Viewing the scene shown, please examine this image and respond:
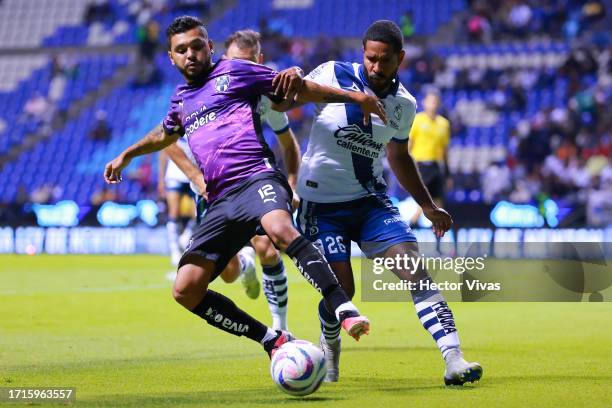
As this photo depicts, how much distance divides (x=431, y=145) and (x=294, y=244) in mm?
11285

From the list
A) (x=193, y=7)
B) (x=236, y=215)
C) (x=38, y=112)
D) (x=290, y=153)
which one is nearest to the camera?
(x=236, y=215)

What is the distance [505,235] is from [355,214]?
13853 millimetres

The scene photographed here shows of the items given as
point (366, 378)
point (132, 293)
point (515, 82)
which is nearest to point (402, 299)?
point (132, 293)

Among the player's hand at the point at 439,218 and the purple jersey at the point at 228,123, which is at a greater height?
the purple jersey at the point at 228,123

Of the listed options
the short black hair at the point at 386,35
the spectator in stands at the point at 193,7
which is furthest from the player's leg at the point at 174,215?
the spectator in stands at the point at 193,7

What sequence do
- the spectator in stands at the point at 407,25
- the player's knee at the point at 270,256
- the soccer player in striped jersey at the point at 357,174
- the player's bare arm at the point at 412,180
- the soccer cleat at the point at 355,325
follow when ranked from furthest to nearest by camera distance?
the spectator in stands at the point at 407,25 → the player's knee at the point at 270,256 → the player's bare arm at the point at 412,180 → the soccer player in striped jersey at the point at 357,174 → the soccer cleat at the point at 355,325

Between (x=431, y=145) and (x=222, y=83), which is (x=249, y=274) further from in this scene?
(x=431, y=145)

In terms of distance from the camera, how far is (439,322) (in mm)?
6625

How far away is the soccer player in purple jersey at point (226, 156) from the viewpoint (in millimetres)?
6348

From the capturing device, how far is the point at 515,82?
27.2 metres

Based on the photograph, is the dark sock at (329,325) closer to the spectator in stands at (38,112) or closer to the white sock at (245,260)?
the white sock at (245,260)

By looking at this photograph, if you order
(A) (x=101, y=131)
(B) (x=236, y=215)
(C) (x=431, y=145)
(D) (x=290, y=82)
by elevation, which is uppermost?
(D) (x=290, y=82)

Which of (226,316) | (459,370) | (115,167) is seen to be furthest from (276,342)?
(115,167)

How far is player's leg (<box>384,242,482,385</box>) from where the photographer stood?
645cm
